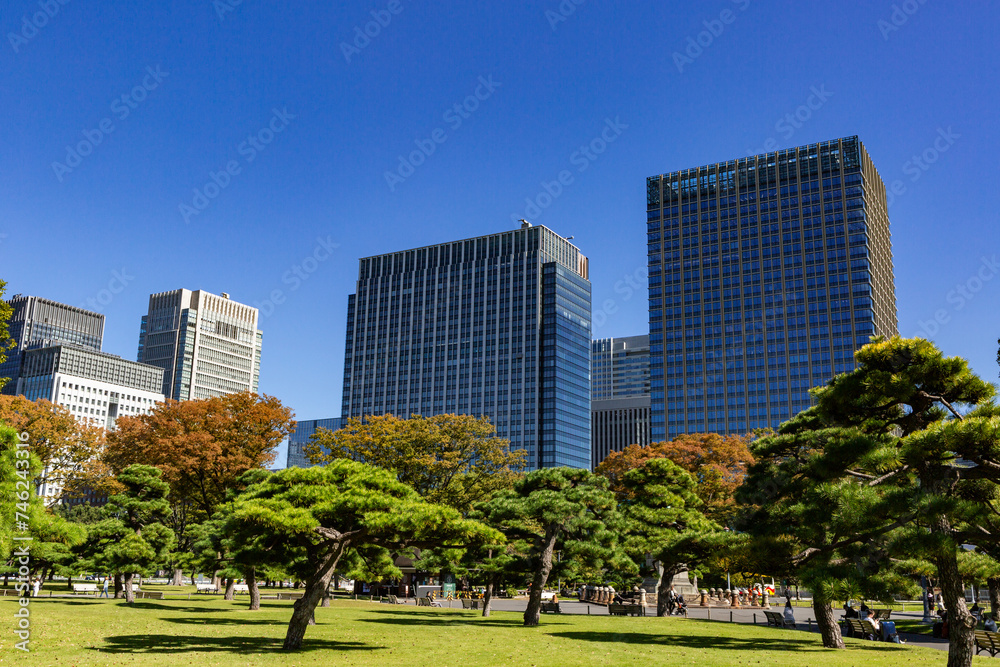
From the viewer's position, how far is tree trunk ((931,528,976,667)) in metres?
14.0

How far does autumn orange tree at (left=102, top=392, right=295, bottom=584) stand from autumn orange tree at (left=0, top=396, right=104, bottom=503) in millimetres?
1503

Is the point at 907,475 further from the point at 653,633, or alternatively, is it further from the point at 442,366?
the point at 442,366

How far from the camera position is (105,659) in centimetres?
1521

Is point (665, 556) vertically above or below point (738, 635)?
above

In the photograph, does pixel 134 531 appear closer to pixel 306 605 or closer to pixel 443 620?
pixel 443 620

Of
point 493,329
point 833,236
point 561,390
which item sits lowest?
point 561,390

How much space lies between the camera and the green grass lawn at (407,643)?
16.5 m

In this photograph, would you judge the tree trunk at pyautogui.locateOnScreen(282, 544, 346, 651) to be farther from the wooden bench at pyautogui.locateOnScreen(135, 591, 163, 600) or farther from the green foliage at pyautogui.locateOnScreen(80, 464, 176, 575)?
the wooden bench at pyautogui.locateOnScreen(135, 591, 163, 600)

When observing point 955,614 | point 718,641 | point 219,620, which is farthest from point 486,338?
point 955,614

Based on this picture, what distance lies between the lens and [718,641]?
22672 mm

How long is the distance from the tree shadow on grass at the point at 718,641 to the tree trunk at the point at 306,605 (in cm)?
835

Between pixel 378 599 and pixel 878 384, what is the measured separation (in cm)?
4278

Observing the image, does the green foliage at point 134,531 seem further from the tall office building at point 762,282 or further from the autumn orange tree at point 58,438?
the tall office building at point 762,282

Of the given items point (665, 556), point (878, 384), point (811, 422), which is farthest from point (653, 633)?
point (878, 384)
